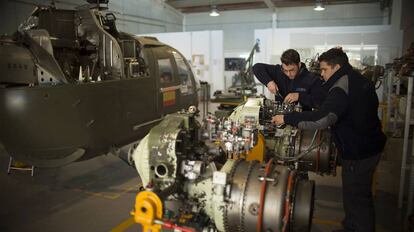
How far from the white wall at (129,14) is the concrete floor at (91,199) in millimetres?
5744

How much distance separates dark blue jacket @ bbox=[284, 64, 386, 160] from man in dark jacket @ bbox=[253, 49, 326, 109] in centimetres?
73

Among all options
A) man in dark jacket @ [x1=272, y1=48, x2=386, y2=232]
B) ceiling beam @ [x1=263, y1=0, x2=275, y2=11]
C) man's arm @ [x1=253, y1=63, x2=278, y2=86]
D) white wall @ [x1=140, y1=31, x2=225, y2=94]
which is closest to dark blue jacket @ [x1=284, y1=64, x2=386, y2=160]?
man in dark jacket @ [x1=272, y1=48, x2=386, y2=232]

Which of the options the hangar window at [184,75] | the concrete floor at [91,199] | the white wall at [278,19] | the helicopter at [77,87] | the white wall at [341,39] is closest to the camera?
the concrete floor at [91,199]

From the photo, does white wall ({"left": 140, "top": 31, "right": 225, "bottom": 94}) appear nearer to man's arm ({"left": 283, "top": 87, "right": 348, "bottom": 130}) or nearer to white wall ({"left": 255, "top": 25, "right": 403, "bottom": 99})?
white wall ({"left": 255, "top": 25, "right": 403, "bottom": 99})

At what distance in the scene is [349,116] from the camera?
268 centimetres

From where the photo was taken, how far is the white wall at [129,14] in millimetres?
9336

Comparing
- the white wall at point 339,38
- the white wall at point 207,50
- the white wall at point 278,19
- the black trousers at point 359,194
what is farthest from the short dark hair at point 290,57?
the white wall at point 278,19

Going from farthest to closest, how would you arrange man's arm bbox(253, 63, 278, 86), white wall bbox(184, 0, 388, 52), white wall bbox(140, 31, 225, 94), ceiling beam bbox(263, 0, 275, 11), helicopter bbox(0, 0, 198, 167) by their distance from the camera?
white wall bbox(184, 0, 388, 52) → ceiling beam bbox(263, 0, 275, 11) → white wall bbox(140, 31, 225, 94) → man's arm bbox(253, 63, 278, 86) → helicopter bbox(0, 0, 198, 167)

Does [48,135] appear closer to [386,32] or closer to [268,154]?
[268,154]

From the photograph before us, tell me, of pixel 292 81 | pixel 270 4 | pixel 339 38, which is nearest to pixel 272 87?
pixel 292 81

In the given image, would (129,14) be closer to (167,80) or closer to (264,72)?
(167,80)

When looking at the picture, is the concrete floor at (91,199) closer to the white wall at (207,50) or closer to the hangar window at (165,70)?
the hangar window at (165,70)

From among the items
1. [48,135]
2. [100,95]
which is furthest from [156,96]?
Result: [48,135]

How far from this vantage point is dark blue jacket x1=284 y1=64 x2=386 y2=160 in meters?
2.59
